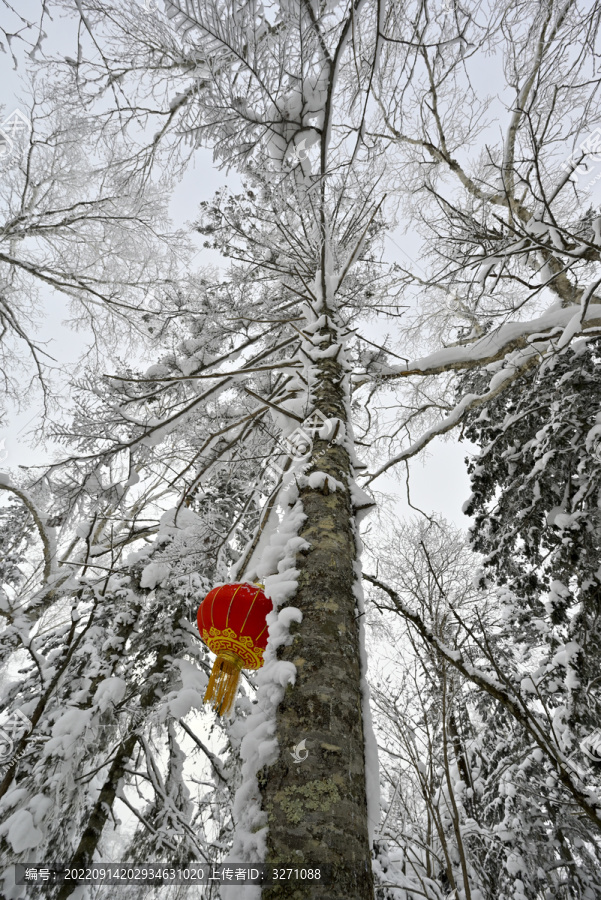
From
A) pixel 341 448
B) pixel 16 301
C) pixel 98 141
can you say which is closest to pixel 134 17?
pixel 98 141

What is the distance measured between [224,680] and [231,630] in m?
0.28

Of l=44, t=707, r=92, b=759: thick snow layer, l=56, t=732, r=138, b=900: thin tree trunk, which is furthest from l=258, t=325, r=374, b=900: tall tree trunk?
l=56, t=732, r=138, b=900: thin tree trunk

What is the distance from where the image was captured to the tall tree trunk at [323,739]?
918 millimetres

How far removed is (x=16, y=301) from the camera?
702 cm

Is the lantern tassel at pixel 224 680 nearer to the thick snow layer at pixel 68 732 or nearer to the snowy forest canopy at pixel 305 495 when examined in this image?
the snowy forest canopy at pixel 305 495

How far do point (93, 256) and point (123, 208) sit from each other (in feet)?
3.46

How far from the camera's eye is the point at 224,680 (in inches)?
69.8

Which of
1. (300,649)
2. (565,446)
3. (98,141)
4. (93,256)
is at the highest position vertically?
(93,256)

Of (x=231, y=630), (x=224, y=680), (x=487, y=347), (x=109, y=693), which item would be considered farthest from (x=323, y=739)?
(x=487, y=347)

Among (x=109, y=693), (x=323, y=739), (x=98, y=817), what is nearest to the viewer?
(x=323, y=739)

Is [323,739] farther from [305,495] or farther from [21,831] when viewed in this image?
[21,831]

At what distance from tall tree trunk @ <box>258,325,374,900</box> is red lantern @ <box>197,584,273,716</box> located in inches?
12.2

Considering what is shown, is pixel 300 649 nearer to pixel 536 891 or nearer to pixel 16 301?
pixel 536 891

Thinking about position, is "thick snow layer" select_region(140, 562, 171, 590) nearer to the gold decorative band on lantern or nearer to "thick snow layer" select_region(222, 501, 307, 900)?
the gold decorative band on lantern
